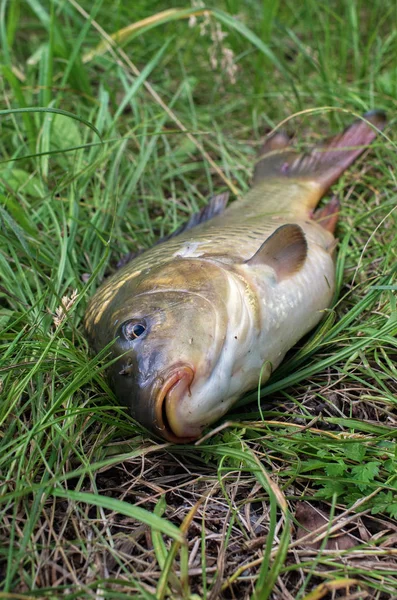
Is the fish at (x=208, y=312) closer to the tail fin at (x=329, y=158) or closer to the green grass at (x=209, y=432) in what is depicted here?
the green grass at (x=209, y=432)

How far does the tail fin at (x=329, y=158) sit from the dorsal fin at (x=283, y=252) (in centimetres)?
88

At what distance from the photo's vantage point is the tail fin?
330 cm

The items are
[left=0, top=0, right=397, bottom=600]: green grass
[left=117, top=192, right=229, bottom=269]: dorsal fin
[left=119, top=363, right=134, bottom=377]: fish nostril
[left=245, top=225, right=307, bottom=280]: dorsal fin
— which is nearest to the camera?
Result: [left=0, top=0, right=397, bottom=600]: green grass

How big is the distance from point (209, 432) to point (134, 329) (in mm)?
457

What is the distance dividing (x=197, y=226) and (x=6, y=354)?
4.08 feet

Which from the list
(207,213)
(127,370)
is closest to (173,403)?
(127,370)

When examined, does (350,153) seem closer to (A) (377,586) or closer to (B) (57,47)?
(B) (57,47)

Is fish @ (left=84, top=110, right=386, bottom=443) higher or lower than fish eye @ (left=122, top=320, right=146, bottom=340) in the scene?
lower

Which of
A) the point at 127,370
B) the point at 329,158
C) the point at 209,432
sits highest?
the point at 127,370

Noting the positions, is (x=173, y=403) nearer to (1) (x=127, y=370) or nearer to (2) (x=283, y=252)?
(1) (x=127, y=370)

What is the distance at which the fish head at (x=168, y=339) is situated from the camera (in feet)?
6.27

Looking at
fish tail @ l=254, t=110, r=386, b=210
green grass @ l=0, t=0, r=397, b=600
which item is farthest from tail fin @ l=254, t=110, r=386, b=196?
green grass @ l=0, t=0, r=397, b=600

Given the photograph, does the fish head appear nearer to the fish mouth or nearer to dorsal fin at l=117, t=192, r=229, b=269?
the fish mouth

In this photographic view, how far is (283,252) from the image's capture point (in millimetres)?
2459
